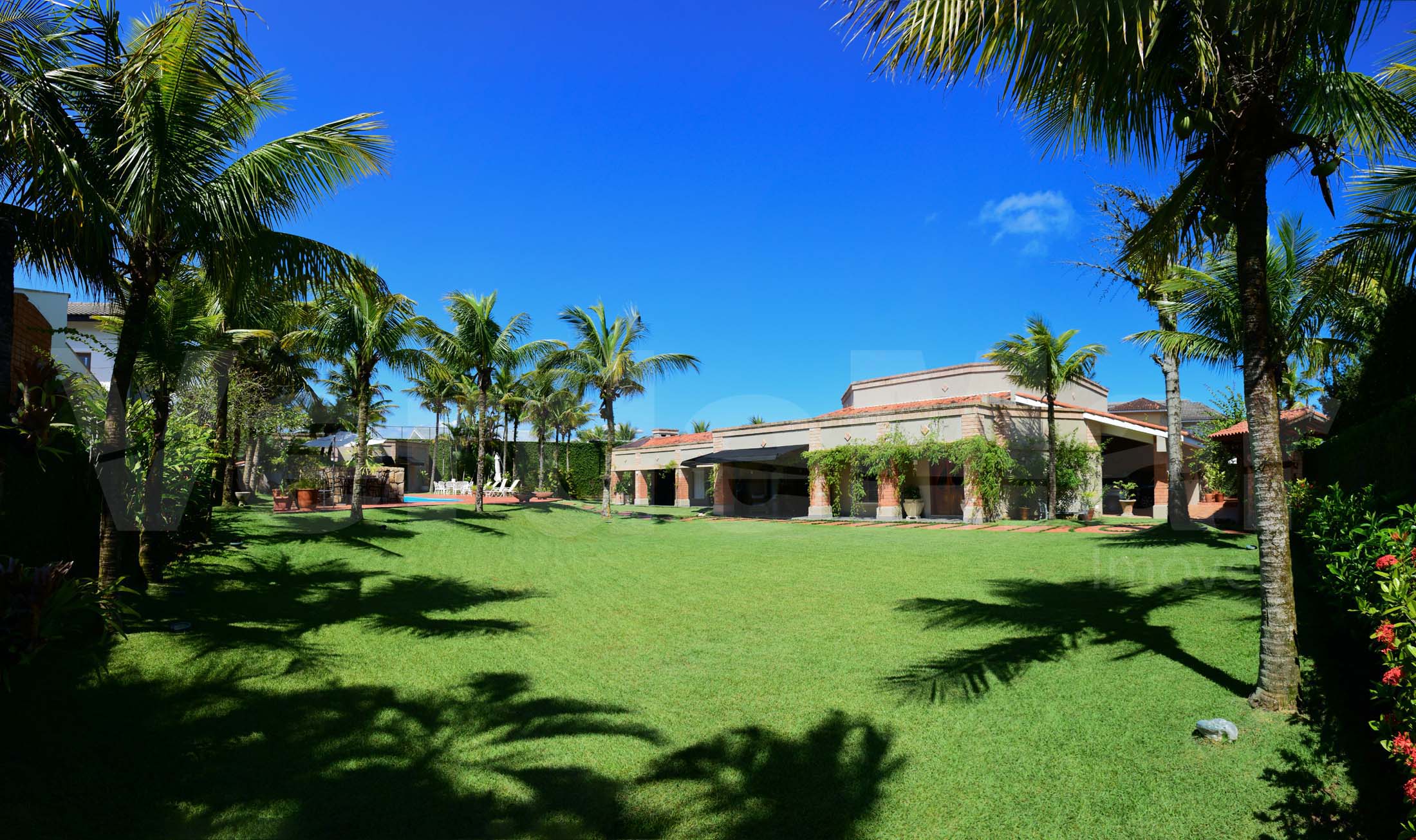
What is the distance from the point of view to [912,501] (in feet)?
82.3

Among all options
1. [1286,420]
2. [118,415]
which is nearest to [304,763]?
[118,415]

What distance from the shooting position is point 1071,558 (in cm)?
1265

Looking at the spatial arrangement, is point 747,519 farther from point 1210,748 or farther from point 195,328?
point 1210,748

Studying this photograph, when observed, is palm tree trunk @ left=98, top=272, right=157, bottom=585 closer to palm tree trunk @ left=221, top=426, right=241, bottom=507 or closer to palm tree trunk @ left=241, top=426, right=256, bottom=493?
palm tree trunk @ left=221, top=426, right=241, bottom=507

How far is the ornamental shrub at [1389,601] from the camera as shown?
314 centimetres

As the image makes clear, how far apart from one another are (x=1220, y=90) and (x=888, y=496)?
20827mm

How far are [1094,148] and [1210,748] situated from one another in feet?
15.9

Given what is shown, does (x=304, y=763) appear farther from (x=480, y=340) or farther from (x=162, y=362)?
(x=480, y=340)

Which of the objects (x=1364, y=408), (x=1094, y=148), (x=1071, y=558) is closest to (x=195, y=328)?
(x=1094, y=148)

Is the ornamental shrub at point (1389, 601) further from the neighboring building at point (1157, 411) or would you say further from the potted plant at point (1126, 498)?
the neighboring building at point (1157, 411)

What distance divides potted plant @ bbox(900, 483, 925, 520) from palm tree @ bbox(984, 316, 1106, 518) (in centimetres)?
433

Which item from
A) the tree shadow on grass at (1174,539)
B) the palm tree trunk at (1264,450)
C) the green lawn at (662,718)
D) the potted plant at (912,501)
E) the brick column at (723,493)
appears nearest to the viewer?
the green lawn at (662,718)

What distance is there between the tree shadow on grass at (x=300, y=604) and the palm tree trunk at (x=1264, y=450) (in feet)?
22.5

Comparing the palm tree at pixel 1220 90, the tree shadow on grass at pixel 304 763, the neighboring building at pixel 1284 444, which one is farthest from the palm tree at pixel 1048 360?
the tree shadow on grass at pixel 304 763
